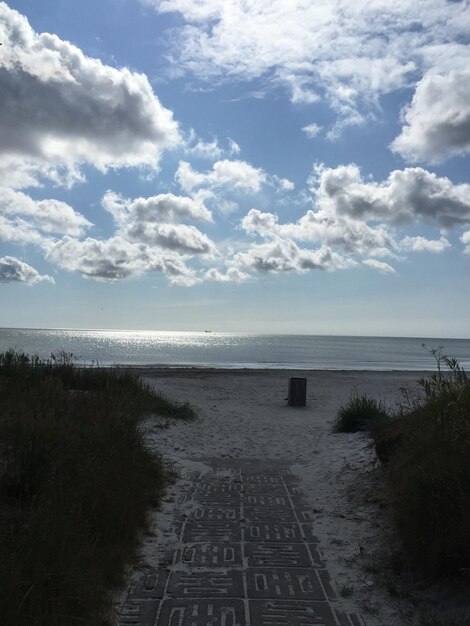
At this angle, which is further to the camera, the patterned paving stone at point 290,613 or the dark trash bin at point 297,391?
the dark trash bin at point 297,391

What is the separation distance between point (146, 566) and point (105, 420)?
2.58 m

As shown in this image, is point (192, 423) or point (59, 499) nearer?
point (59, 499)

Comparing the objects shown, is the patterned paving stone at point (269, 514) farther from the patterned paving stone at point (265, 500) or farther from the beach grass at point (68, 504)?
the beach grass at point (68, 504)

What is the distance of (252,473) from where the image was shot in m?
7.71

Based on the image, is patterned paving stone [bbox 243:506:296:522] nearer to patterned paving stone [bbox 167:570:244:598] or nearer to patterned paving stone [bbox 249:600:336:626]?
patterned paving stone [bbox 167:570:244:598]

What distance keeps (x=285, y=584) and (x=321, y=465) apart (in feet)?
13.7

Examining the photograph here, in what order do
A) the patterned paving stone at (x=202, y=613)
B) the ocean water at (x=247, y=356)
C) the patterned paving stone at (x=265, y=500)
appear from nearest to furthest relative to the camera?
the patterned paving stone at (x=202, y=613), the patterned paving stone at (x=265, y=500), the ocean water at (x=247, y=356)

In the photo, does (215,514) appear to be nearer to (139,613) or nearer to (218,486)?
(218,486)

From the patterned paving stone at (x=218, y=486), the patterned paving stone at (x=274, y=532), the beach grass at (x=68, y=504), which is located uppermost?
the beach grass at (x=68, y=504)

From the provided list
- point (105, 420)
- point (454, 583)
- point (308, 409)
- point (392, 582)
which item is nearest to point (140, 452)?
point (105, 420)

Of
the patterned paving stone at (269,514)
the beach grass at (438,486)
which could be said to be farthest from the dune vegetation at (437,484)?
the patterned paving stone at (269,514)

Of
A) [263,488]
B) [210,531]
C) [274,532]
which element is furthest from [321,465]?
[210,531]

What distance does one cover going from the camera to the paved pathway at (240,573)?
11.9 ft

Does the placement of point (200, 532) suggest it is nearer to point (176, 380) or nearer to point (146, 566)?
point (146, 566)
